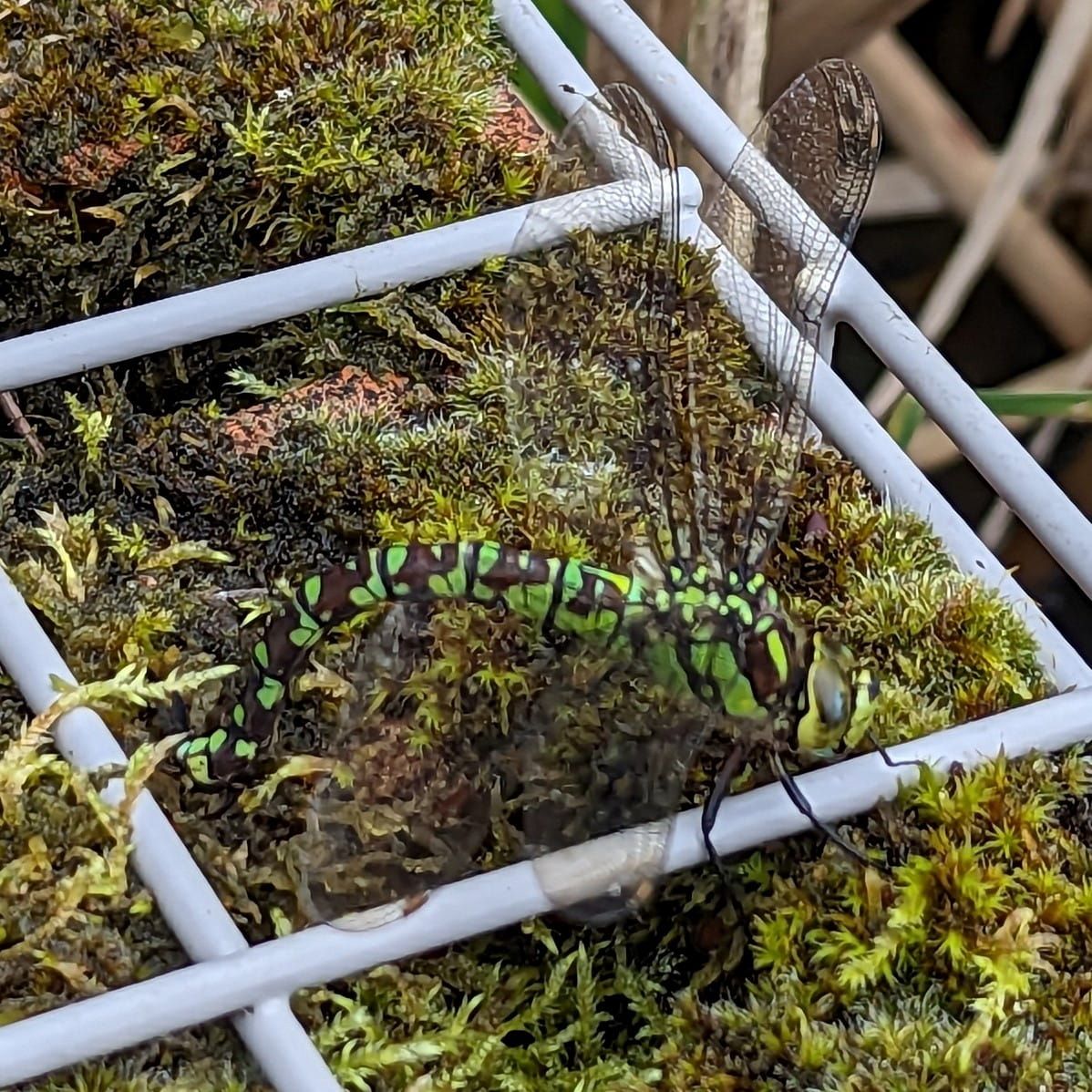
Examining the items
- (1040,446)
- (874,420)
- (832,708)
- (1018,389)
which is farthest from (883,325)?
(1040,446)

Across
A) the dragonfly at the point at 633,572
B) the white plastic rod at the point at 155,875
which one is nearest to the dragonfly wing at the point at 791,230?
the dragonfly at the point at 633,572

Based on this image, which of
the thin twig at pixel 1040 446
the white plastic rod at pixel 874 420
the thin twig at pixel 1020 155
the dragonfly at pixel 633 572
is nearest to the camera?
the dragonfly at pixel 633 572

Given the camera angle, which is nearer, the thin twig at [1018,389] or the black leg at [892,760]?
the black leg at [892,760]

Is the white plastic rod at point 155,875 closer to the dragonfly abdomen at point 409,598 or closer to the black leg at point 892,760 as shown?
the dragonfly abdomen at point 409,598

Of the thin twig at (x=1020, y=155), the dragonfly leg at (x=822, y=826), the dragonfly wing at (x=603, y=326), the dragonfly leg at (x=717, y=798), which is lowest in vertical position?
the dragonfly leg at (x=822, y=826)

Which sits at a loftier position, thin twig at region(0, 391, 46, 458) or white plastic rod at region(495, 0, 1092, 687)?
thin twig at region(0, 391, 46, 458)

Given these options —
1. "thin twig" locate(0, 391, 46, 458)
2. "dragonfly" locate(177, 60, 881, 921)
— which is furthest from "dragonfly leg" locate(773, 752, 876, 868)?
"thin twig" locate(0, 391, 46, 458)

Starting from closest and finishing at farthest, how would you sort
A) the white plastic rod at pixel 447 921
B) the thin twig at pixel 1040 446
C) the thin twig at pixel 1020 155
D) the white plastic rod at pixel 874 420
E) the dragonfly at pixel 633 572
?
the white plastic rod at pixel 447 921
the dragonfly at pixel 633 572
the white plastic rod at pixel 874 420
the thin twig at pixel 1020 155
the thin twig at pixel 1040 446

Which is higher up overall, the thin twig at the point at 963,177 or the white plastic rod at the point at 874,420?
the thin twig at the point at 963,177

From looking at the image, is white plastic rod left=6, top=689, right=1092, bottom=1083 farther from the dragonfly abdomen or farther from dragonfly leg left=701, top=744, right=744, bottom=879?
the dragonfly abdomen
